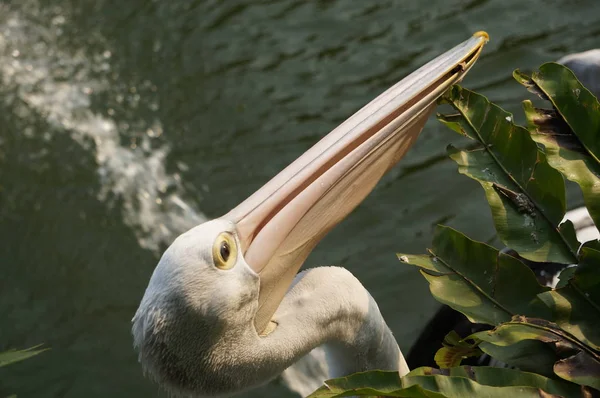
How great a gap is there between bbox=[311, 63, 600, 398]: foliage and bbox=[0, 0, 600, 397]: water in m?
2.25

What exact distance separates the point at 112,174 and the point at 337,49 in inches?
72.7

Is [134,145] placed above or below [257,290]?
below

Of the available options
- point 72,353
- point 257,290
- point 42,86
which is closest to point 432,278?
point 257,290

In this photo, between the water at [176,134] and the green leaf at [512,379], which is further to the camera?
the water at [176,134]

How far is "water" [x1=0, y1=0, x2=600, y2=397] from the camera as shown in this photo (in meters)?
4.99

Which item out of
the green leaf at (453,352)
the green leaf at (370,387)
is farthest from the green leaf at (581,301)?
the green leaf at (370,387)

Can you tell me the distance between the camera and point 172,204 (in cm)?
558

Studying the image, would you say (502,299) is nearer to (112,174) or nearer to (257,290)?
(257,290)

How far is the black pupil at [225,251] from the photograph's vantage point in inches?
95.9

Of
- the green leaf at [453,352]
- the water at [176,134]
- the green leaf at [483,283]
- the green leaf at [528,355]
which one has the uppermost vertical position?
the green leaf at [483,283]

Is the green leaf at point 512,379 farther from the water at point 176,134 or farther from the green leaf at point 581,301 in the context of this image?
the water at point 176,134

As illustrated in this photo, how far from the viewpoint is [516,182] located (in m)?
2.45

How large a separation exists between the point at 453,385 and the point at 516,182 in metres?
0.72

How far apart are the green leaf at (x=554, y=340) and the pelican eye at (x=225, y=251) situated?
714 millimetres
